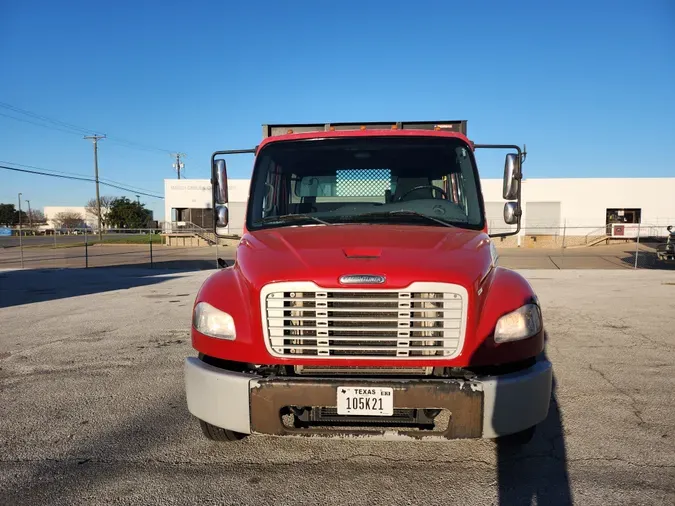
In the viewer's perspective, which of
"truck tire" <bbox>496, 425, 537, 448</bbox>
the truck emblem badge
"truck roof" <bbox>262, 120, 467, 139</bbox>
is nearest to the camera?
the truck emblem badge

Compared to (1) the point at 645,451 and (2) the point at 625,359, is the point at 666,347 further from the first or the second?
(1) the point at 645,451

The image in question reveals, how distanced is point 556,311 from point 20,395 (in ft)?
27.7

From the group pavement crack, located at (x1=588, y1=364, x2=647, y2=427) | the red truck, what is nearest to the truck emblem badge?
the red truck

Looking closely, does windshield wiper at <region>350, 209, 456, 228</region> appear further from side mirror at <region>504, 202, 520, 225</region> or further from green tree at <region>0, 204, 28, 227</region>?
green tree at <region>0, 204, 28, 227</region>

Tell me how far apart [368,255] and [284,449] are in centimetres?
158

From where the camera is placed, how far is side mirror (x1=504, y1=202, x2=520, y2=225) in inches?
176

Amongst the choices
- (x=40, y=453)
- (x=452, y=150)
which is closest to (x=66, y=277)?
(x=40, y=453)

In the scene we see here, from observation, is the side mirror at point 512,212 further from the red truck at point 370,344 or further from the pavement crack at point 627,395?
the pavement crack at point 627,395

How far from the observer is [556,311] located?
9.02 metres

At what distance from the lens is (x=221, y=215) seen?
15.8ft

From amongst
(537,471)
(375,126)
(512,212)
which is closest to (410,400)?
(537,471)

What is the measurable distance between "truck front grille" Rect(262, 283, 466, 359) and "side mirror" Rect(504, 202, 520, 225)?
2.01 meters

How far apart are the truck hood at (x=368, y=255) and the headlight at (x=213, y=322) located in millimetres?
283

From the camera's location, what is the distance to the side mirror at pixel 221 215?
476 centimetres
